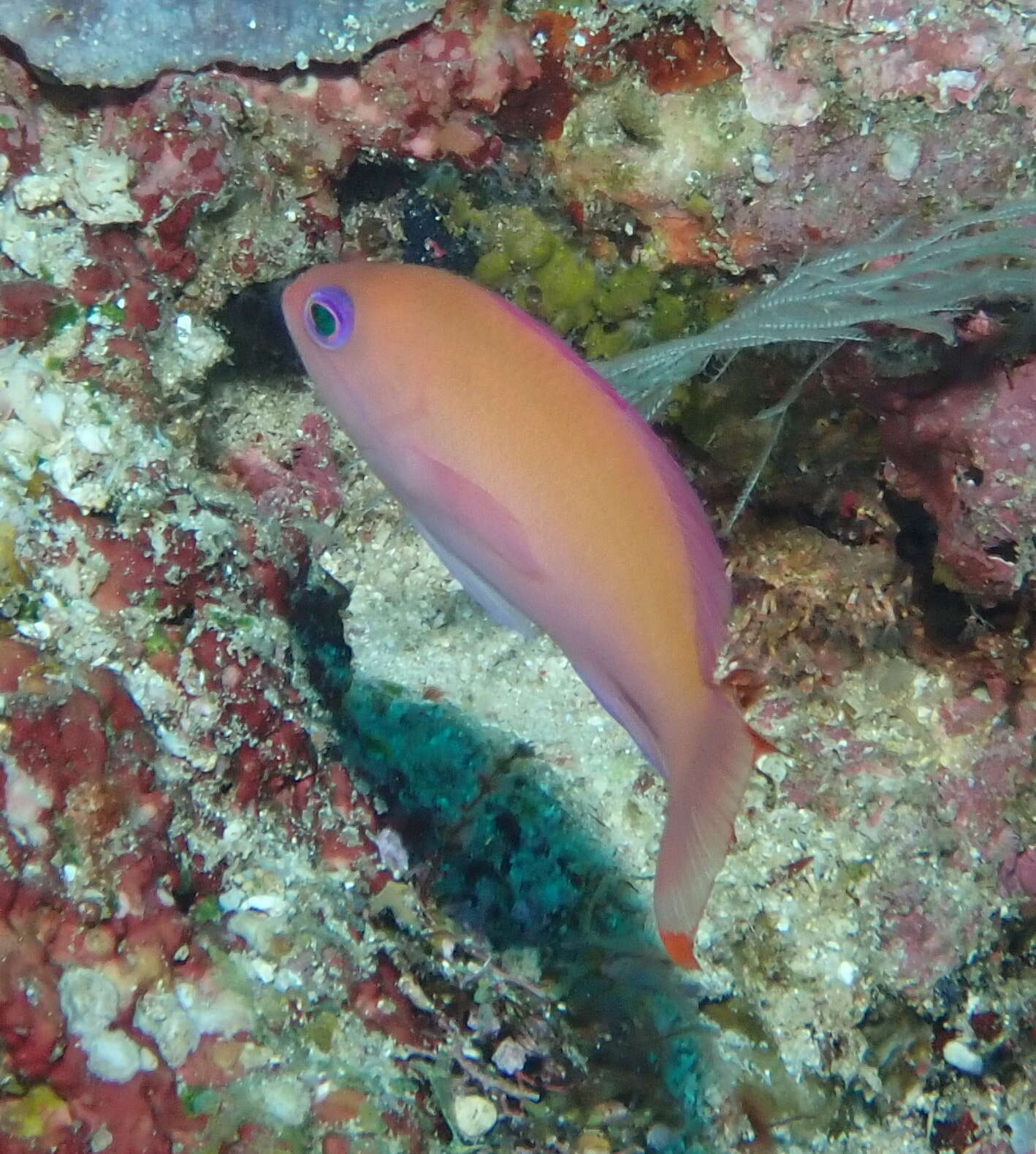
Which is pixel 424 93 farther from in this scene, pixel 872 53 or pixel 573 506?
pixel 573 506

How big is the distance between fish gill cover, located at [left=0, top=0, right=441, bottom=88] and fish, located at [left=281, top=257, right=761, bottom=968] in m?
1.92

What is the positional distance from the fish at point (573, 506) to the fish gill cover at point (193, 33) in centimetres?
192

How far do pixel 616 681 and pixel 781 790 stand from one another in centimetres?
256

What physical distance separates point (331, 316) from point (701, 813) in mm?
1182

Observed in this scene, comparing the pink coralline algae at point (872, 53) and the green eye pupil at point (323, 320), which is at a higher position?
the green eye pupil at point (323, 320)

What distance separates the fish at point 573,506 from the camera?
1607mm

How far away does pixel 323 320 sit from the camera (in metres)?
1.80

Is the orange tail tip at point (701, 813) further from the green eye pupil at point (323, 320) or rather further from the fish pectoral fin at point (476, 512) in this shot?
the green eye pupil at point (323, 320)

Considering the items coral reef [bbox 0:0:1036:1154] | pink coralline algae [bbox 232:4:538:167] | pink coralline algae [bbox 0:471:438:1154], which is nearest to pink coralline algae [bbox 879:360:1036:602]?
coral reef [bbox 0:0:1036:1154]

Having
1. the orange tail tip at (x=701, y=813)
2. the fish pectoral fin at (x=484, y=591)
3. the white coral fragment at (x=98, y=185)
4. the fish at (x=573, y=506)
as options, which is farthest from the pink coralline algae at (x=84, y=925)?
the white coral fragment at (x=98, y=185)

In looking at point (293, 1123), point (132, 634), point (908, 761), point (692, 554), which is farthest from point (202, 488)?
point (908, 761)

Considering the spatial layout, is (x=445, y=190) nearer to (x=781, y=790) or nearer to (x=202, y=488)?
(x=202, y=488)

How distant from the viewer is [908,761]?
4008mm

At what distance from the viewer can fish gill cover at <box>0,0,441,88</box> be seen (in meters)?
3.07
